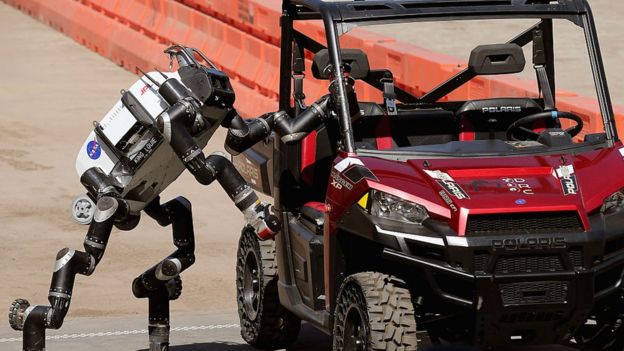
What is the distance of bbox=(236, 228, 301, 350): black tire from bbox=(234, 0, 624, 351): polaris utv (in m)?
0.01

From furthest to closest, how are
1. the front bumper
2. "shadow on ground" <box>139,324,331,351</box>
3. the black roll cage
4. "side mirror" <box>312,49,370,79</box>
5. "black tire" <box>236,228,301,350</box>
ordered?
"shadow on ground" <box>139,324,331,351</box> < "black tire" <box>236,228,301,350</box> < "side mirror" <box>312,49,370,79</box> < the black roll cage < the front bumper

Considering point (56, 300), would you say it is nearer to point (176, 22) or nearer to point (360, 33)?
point (360, 33)

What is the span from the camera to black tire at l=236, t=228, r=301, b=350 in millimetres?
9633

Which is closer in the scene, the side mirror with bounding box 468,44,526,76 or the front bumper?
the front bumper

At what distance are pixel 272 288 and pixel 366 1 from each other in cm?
198

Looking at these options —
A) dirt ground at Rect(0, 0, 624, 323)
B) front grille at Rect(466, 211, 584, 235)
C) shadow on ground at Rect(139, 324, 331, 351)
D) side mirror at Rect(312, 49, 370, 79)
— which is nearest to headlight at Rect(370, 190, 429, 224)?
front grille at Rect(466, 211, 584, 235)

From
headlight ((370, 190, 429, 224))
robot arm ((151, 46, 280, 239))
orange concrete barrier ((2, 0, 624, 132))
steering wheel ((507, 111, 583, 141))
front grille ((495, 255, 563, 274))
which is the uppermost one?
orange concrete barrier ((2, 0, 624, 132))

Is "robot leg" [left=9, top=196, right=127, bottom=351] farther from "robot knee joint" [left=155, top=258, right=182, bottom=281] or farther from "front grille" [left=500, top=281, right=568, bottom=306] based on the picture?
"front grille" [left=500, top=281, right=568, bottom=306]

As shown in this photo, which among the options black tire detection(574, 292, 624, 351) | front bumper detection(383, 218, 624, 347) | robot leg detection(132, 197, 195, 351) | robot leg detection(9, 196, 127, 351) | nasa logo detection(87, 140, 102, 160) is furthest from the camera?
robot leg detection(132, 197, 195, 351)

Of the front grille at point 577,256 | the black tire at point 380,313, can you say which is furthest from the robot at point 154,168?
the front grille at point 577,256

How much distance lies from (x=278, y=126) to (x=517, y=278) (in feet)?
5.52

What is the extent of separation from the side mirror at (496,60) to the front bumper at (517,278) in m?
1.44

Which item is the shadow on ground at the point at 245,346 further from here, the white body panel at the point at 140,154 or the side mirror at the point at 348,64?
the side mirror at the point at 348,64

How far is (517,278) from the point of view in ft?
24.6
